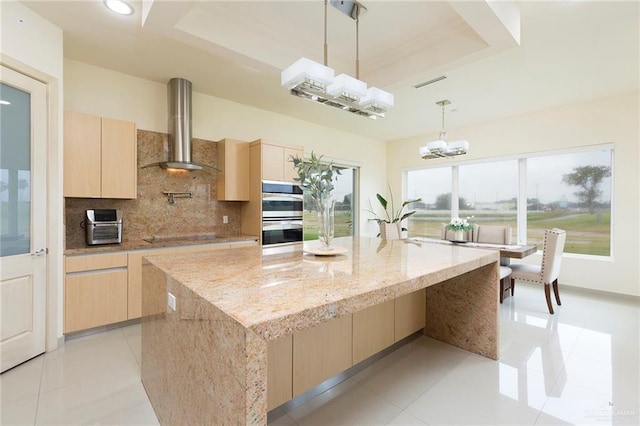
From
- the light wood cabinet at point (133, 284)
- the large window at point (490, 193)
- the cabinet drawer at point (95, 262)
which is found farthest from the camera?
the large window at point (490, 193)

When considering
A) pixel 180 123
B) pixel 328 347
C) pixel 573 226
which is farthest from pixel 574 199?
pixel 180 123

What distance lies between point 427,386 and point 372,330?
521 millimetres

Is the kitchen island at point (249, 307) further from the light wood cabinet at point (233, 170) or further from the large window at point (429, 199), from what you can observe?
the large window at point (429, 199)

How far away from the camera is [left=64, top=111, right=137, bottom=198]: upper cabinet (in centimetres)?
287

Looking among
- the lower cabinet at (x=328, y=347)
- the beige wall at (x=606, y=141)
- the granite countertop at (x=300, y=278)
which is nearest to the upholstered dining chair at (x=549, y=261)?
the beige wall at (x=606, y=141)

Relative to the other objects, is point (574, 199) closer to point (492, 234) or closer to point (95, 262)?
point (492, 234)

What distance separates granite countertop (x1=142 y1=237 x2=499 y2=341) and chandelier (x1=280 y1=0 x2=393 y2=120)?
1138 millimetres

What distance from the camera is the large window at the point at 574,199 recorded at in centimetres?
441

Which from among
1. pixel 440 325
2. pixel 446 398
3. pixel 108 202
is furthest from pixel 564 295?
pixel 108 202

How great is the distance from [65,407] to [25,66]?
102 inches

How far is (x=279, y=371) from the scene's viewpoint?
168 centimetres

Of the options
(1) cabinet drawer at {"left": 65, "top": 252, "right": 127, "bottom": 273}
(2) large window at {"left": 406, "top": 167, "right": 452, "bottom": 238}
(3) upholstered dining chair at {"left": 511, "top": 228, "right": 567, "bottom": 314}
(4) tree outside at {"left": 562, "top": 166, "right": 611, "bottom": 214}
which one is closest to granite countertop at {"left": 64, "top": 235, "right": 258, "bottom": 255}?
(1) cabinet drawer at {"left": 65, "top": 252, "right": 127, "bottom": 273}

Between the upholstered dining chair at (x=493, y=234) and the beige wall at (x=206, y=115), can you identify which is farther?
the upholstered dining chair at (x=493, y=234)

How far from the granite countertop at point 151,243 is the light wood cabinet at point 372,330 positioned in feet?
7.25
